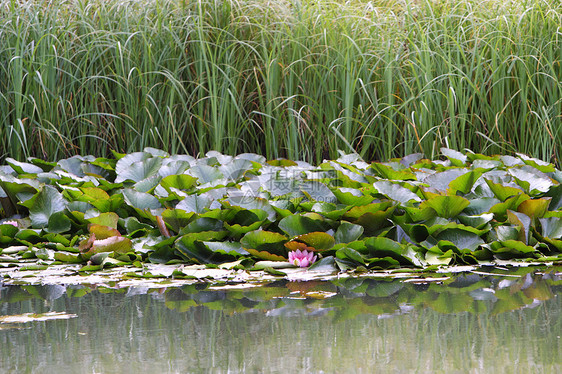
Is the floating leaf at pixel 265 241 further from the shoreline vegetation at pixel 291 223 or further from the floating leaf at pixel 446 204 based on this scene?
the floating leaf at pixel 446 204

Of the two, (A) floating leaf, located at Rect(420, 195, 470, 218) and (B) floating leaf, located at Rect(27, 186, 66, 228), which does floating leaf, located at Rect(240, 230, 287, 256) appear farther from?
(B) floating leaf, located at Rect(27, 186, 66, 228)

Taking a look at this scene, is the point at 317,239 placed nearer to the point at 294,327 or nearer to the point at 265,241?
the point at 265,241

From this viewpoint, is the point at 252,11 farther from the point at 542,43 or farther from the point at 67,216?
the point at 67,216

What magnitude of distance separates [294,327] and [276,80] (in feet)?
8.41

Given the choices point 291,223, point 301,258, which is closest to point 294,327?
point 301,258

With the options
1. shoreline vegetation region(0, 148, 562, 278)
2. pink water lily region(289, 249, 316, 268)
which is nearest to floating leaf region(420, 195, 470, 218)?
shoreline vegetation region(0, 148, 562, 278)

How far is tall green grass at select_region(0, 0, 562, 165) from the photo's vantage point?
362cm

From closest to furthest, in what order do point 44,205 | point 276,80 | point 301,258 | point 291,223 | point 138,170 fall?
point 301,258 < point 291,223 < point 44,205 < point 138,170 < point 276,80

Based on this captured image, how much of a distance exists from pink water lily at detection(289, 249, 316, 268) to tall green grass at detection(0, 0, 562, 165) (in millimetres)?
1722

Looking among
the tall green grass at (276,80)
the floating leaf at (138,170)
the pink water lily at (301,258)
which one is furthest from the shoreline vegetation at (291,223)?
the tall green grass at (276,80)

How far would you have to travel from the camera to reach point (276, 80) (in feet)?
12.2

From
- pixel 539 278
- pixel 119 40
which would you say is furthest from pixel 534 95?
pixel 119 40

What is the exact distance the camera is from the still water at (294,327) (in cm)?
113

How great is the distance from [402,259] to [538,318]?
1.91 feet
